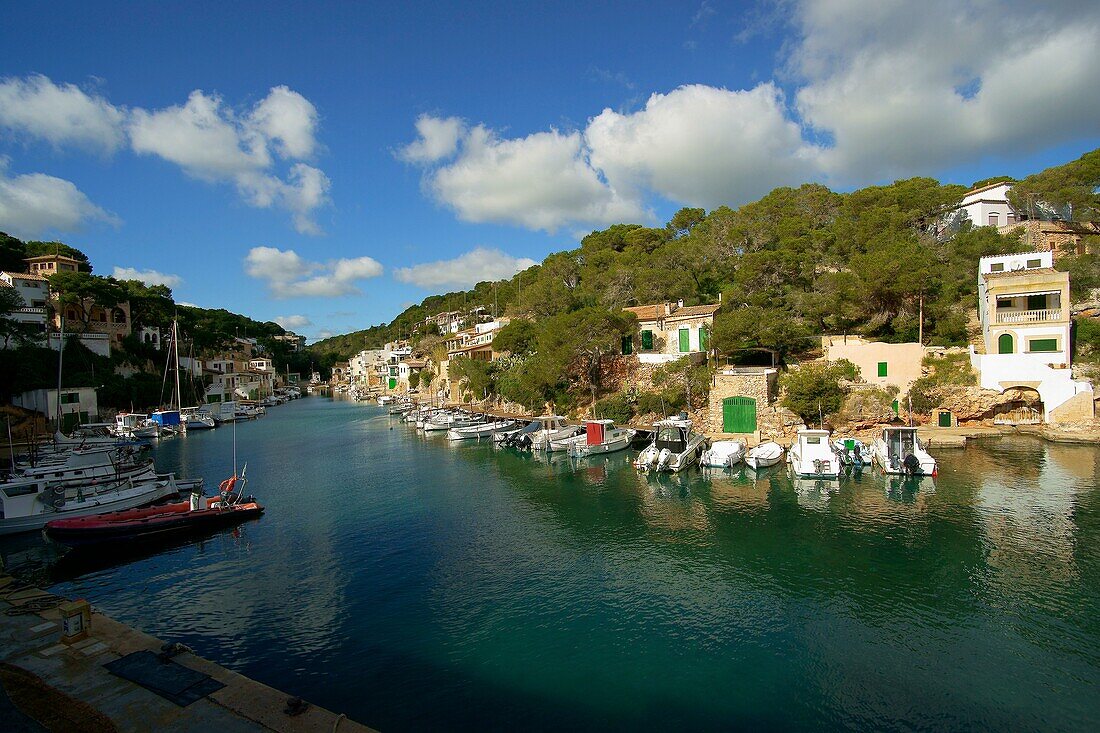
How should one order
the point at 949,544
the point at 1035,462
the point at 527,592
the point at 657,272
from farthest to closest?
the point at 657,272
the point at 1035,462
the point at 949,544
the point at 527,592

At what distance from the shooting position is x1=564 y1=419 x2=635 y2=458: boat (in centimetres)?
2889

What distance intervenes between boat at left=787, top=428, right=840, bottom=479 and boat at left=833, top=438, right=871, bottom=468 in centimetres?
81

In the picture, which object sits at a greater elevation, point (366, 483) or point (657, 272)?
point (657, 272)

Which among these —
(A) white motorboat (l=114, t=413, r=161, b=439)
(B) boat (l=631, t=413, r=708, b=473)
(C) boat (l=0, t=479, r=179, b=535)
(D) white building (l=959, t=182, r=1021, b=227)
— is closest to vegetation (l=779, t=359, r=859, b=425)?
(B) boat (l=631, t=413, r=708, b=473)

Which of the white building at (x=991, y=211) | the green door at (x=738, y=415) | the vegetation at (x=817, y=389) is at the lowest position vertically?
the green door at (x=738, y=415)

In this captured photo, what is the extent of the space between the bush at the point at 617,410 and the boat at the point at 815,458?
1349cm

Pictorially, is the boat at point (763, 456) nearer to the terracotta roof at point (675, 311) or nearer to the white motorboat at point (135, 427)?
the terracotta roof at point (675, 311)

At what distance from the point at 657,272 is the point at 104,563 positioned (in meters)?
40.9

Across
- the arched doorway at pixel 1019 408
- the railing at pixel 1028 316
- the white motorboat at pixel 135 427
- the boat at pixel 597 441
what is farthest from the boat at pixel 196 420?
the railing at pixel 1028 316

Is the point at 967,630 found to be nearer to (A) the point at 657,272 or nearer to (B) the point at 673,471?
(B) the point at 673,471

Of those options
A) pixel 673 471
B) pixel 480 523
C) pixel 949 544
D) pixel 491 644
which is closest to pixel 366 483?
pixel 480 523

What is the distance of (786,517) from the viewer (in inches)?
685

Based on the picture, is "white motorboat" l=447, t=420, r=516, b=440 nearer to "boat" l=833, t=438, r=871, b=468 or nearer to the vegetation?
the vegetation

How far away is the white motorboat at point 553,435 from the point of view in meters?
30.7
